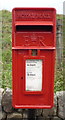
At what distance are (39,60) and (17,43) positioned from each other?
346mm

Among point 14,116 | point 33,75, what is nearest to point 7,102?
point 14,116

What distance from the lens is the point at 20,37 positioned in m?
2.89

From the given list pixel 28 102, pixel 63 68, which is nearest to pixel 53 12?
pixel 28 102

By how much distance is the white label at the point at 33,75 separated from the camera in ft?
9.57

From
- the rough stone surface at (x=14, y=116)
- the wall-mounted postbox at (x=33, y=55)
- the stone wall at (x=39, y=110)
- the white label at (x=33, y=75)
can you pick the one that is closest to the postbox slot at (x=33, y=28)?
the wall-mounted postbox at (x=33, y=55)

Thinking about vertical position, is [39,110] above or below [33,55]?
below

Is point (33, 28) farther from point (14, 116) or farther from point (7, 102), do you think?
point (14, 116)

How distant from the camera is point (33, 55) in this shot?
9.57 ft

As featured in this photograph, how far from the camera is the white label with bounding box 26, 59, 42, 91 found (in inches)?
115

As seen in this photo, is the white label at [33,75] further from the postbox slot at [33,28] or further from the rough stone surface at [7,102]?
the rough stone surface at [7,102]

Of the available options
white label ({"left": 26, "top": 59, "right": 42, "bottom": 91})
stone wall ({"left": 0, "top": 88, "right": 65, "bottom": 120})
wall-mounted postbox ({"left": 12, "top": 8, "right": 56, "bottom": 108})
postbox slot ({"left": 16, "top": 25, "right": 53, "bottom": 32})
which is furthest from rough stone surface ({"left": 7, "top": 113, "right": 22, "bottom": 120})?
postbox slot ({"left": 16, "top": 25, "right": 53, "bottom": 32})

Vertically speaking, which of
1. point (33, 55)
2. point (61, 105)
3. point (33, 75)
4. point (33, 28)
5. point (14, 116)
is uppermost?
point (33, 28)

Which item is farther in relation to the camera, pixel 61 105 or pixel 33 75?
pixel 61 105

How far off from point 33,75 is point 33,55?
0.26m
